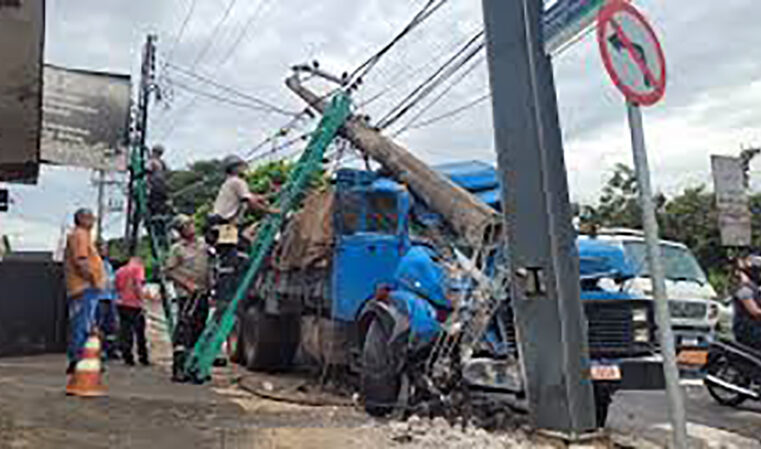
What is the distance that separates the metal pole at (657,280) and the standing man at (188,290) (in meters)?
5.84

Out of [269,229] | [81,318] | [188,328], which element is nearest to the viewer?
[81,318]

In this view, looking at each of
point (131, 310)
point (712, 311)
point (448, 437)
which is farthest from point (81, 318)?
point (712, 311)

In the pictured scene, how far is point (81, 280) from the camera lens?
6.86 metres

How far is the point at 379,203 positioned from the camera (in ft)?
25.2

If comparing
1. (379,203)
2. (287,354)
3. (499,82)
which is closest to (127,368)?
(287,354)

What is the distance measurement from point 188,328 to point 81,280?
5.71 ft

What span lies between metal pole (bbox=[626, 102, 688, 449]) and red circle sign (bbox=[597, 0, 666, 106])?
127mm

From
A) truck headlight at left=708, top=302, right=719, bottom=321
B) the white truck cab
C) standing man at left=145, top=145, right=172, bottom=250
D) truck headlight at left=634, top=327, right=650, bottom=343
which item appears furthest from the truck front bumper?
standing man at left=145, top=145, right=172, bottom=250

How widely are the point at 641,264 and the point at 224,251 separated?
238 inches

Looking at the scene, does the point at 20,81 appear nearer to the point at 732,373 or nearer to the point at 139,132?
the point at 732,373

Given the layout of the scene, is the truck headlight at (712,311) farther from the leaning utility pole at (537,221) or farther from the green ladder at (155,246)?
the green ladder at (155,246)

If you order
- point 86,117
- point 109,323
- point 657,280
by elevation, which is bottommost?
point 109,323

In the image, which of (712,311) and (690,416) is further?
(712,311)

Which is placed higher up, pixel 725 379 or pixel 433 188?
pixel 433 188
